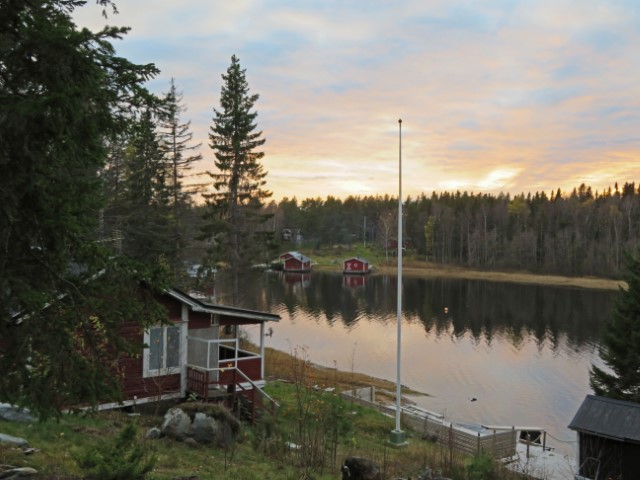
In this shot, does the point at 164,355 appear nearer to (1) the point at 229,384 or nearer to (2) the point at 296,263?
(1) the point at 229,384

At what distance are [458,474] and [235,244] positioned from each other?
26349 mm

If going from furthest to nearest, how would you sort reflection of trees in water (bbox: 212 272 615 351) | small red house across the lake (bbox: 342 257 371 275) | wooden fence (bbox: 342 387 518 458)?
1. small red house across the lake (bbox: 342 257 371 275)
2. reflection of trees in water (bbox: 212 272 615 351)
3. wooden fence (bbox: 342 387 518 458)

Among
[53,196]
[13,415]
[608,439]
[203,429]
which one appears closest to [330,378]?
[608,439]

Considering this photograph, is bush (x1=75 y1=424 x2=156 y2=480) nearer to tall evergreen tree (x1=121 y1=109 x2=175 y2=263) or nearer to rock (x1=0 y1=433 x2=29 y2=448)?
rock (x1=0 y1=433 x2=29 y2=448)

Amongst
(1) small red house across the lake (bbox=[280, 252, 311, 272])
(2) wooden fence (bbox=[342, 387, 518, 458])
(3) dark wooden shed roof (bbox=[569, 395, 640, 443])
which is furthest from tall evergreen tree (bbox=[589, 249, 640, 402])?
(1) small red house across the lake (bbox=[280, 252, 311, 272])

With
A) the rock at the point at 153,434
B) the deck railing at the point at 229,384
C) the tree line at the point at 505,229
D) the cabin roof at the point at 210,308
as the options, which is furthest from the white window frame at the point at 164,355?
the tree line at the point at 505,229

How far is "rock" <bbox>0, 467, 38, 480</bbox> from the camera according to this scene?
6.66 meters

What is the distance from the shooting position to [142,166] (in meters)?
33.2

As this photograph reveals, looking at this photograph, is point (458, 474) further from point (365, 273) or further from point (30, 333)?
point (365, 273)

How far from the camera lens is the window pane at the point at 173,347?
1586 cm

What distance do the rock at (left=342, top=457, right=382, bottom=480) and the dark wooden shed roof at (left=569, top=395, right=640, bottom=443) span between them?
10.5 meters

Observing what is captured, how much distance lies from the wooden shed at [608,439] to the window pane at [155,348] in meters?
12.4

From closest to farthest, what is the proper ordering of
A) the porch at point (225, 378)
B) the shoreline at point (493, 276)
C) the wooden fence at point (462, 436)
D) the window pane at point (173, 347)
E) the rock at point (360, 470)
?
the rock at point (360, 470)
the porch at point (225, 378)
the window pane at point (173, 347)
the wooden fence at point (462, 436)
the shoreline at point (493, 276)

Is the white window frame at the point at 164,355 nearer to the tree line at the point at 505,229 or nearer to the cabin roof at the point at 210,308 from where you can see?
the cabin roof at the point at 210,308
